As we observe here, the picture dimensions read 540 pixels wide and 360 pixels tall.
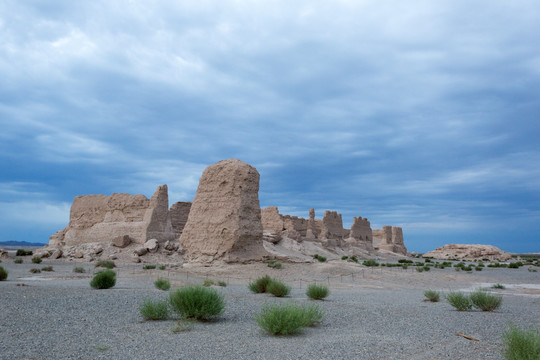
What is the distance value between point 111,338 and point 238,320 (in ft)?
8.72

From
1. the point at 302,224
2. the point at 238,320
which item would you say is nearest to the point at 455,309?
the point at 238,320

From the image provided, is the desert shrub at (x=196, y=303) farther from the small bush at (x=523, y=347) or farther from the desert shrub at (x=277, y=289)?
the small bush at (x=523, y=347)

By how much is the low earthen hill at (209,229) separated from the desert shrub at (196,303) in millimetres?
11104

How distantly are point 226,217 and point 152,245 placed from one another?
1195 centimetres

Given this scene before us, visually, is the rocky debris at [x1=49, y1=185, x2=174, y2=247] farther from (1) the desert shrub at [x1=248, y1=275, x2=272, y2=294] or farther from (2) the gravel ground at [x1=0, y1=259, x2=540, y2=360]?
(2) the gravel ground at [x1=0, y1=259, x2=540, y2=360]

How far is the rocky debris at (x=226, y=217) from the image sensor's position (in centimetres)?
1978

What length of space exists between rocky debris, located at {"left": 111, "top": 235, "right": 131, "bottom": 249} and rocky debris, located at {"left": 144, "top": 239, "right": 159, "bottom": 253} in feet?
5.95

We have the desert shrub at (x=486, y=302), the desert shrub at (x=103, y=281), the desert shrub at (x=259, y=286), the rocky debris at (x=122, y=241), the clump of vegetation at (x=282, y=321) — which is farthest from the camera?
the rocky debris at (x=122, y=241)

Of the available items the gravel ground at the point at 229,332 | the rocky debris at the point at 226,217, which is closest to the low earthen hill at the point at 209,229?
the rocky debris at the point at 226,217

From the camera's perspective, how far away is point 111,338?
6.62 metres

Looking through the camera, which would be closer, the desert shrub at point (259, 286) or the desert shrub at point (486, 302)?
the desert shrub at point (486, 302)

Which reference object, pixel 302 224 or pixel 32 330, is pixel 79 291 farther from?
pixel 302 224

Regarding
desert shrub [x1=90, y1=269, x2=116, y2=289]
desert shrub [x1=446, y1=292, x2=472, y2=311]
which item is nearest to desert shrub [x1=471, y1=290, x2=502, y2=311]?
desert shrub [x1=446, y1=292, x2=472, y2=311]

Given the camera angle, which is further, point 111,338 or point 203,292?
point 203,292
